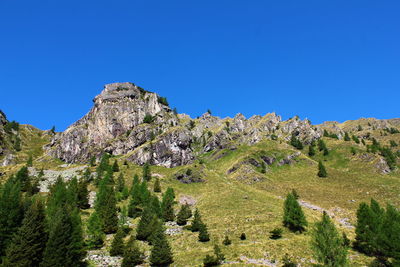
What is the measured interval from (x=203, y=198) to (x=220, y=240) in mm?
43295

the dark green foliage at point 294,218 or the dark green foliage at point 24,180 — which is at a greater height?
the dark green foliage at point 24,180

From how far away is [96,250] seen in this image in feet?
161

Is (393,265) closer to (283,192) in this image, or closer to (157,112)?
(283,192)

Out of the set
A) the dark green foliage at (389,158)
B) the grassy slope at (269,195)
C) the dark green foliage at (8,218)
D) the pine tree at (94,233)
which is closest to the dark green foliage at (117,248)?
the pine tree at (94,233)

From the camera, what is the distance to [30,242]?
→ 3734 centimetres

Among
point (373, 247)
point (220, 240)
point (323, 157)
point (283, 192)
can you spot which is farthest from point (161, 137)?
point (373, 247)

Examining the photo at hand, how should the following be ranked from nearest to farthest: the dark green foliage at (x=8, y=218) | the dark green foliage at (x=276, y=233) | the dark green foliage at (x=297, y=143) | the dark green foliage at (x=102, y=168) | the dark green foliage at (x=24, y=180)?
the dark green foliage at (x=8, y=218) → the dark green foliage at (x=276, y=233) → the dark green foliage at (x=24, y=180) → the dark green foliage at (x=102, y=168) → the dark green foliage at (x=297, y=143)

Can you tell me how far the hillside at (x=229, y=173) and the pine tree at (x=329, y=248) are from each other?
22.9ft

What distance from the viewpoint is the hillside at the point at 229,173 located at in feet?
172

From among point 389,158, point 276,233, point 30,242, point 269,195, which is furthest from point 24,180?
point 389,158

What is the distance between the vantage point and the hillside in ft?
172

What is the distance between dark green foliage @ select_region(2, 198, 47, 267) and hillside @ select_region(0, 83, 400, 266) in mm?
10109

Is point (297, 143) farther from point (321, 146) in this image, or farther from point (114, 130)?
point (114, 130)

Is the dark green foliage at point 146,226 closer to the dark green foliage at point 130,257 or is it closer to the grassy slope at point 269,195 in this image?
the grassy slope at point 269,195
